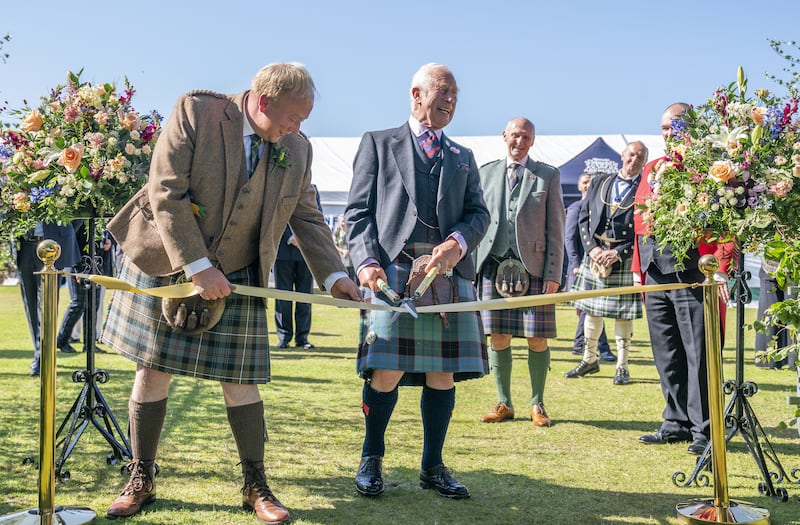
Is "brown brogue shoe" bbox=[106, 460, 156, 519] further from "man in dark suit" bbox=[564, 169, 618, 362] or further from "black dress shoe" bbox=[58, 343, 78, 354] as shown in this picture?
"man in dark suit" bbox=[564, 169, 618, 362]

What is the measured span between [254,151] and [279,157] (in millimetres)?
108

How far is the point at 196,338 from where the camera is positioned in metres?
3.60

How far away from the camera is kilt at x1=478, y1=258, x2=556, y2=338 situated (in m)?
6.03

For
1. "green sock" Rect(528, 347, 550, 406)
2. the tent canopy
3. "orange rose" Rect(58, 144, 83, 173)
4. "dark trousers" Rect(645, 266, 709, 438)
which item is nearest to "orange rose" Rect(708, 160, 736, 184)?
"dark trousers" Rect(645, 266, 709, 438)

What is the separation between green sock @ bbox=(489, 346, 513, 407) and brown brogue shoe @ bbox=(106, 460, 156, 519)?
9.58 ft

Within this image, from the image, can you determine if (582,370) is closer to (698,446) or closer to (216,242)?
(698,446)

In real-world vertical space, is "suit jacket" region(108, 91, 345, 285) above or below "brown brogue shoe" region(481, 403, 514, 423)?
above

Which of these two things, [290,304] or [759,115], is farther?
[290,304]

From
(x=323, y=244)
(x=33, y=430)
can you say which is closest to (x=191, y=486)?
(x=323, y=244)

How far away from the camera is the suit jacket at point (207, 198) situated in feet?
11.1

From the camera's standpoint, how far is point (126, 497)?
361 cm

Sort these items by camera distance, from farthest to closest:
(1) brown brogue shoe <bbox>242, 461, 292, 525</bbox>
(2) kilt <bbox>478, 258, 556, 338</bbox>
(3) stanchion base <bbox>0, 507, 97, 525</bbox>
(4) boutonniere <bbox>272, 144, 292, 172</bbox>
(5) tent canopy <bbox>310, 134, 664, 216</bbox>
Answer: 1. (5) tent canopy <bbox>310, 134, 664, 216</bbox>
2. (2) kilt <bbox>478, 258, 556, 338</bbox>
3. (4) boutonniere <bbox>272, 144, 292, 172</bbox>
4. (1) brown brogue shoe <bbox>242, 461, 292, 525</bbox>
5. (3) stanchion base <bbox>0, 507, 97, 525</bbox>

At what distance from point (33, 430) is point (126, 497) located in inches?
78.4

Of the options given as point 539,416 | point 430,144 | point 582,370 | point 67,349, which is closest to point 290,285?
point 67,349
